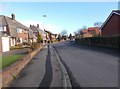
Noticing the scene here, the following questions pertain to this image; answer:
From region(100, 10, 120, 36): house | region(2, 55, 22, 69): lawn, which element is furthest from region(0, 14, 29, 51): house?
region(2, 55, 22, 69): lawn

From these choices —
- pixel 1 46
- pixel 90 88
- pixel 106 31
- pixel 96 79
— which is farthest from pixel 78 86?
pixel 106 31

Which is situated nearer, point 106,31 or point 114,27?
point 114,27

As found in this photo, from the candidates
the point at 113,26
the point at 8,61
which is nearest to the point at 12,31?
the point at 113,26

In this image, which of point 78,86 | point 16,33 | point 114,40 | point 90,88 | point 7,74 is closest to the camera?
point 90,88

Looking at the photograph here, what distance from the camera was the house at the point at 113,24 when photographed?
45.1 m

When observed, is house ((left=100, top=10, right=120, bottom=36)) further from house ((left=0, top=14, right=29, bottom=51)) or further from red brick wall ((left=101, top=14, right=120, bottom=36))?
house ((left=0, top=14, right=29, bottom=51))

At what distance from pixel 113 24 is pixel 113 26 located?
0.35 meters

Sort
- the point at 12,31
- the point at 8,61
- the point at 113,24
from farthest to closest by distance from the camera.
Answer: the point at 12,31 < the point at 113,24 < the point at 8,61

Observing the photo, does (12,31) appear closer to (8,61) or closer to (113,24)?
(113,24)

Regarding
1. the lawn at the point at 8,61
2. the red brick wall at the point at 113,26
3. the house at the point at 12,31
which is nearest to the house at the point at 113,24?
the red brick wall at the point at 113,26

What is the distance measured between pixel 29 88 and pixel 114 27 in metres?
38.7

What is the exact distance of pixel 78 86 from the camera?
9836 mm

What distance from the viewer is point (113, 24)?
47062 millimetres

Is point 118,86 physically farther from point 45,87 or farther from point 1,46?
point 1,46
